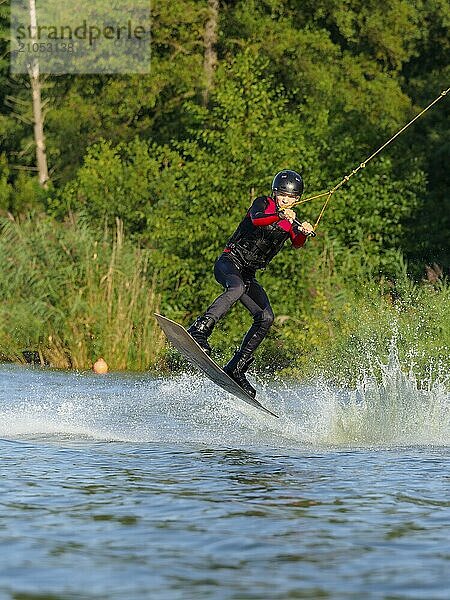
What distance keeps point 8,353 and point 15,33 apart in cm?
2096

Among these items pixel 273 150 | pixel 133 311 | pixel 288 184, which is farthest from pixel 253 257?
pixel 273 150

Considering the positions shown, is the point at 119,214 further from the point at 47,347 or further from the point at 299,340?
the point at 299,340

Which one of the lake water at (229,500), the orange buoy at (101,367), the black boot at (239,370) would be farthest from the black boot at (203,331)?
the orange buoy at (101,367)

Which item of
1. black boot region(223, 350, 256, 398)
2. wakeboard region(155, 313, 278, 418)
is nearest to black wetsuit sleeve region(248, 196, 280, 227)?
wakeboard region(155, 313, 278, 418)

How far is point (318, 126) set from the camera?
96.5 feet

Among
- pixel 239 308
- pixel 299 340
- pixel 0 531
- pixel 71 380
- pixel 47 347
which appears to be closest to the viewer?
pixel 0 531

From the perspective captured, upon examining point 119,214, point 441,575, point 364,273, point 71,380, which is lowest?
point 441,575

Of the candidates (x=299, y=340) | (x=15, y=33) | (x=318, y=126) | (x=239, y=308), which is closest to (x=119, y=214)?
(x=318, y=126)

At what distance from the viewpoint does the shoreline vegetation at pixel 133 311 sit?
19.3 meters

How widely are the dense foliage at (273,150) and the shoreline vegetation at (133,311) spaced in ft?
0.28

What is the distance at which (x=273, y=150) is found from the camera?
2502 cm

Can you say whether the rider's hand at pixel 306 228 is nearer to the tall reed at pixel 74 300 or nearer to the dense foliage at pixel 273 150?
the dense foliage at pixel 273 150

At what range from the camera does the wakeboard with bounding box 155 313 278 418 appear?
11938 millimetres

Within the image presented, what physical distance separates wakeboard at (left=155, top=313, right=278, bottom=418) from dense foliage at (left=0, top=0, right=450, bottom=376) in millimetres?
6234
